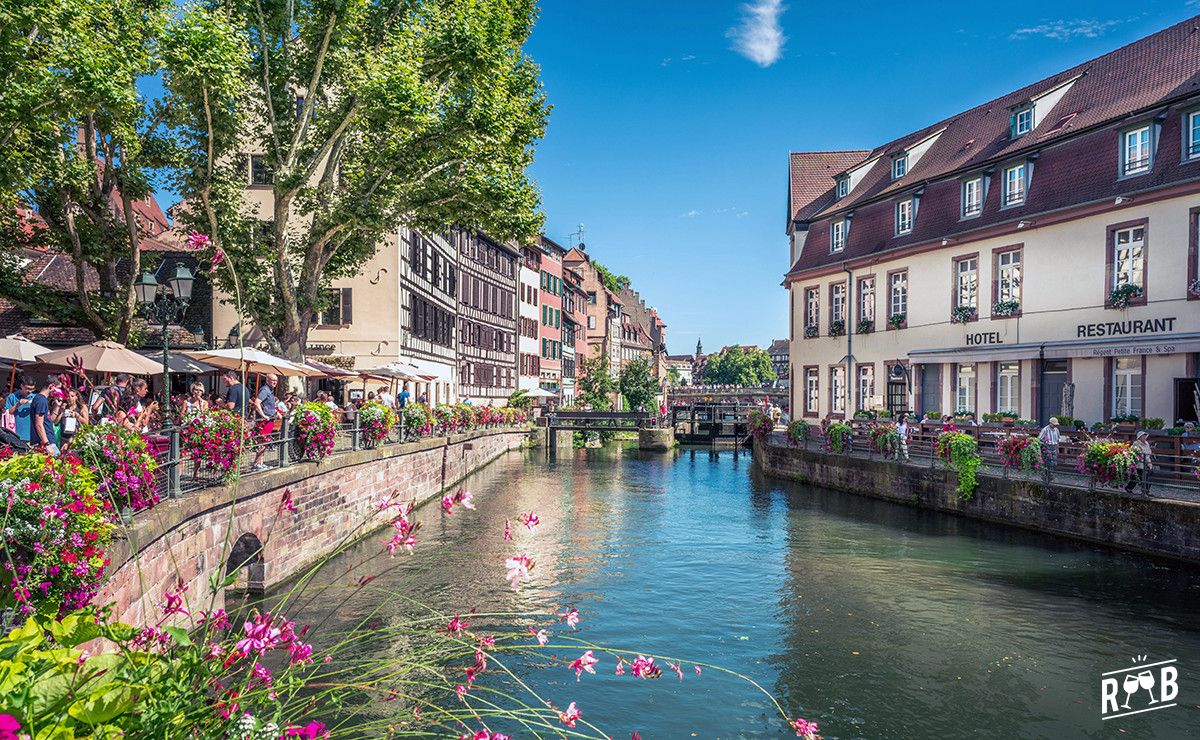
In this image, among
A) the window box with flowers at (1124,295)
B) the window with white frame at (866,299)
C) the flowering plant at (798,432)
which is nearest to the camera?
the window box with flowers at (1124,295)

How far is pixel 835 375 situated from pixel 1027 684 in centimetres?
2451

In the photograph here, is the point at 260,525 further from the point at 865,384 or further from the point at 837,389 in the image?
the point at 837,389

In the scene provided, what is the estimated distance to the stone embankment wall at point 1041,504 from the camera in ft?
48.3

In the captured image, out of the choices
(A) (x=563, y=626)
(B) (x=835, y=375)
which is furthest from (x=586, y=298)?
(A) (x=563, y=626)

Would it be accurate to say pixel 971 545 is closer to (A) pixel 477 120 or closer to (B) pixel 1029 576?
(B) pixel 1029 576

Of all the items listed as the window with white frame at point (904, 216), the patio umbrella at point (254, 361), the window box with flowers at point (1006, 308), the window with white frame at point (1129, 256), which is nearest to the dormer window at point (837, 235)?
the window with white frame at point (904, 216)

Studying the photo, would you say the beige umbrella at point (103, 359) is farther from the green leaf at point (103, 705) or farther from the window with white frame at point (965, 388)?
the window with white frame at point (965, 388)

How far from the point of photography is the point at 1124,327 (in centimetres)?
2136

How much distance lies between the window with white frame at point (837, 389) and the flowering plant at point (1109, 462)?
52.1 feet

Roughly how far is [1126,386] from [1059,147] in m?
7.02

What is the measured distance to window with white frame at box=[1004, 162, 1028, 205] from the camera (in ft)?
82.3

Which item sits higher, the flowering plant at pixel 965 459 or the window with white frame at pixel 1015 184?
the window with white frame at pixel 1015 184

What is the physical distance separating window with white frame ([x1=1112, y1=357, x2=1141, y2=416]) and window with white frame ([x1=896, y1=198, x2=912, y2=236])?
9.65 metres

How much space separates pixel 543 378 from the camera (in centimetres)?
6112
